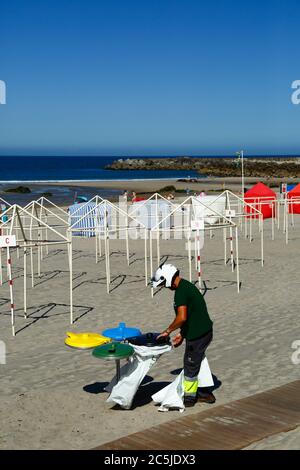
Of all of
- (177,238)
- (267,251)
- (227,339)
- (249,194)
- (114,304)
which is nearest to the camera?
(227,339)

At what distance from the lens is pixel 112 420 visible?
6.87 metres

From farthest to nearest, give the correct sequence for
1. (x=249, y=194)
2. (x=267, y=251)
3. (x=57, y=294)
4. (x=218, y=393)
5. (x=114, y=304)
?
1. (x=249, y=194)
2. (x=267, y=251)
3. (x=57, y=294)
4. (x=114, y=304)
5. (x=218, y=393)

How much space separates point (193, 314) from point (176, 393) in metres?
0.85

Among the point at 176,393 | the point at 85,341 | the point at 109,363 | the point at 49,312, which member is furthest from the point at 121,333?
the point at 49,312

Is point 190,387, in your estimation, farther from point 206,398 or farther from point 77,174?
point 77,174

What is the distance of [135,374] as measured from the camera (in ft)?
23.3

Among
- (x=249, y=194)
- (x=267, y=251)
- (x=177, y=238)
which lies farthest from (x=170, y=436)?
(x=249, y=194)

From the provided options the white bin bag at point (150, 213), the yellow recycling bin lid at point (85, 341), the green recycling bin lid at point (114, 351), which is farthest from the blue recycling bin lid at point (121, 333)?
the white bin bag at point (150, 213)

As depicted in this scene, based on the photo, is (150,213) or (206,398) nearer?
(206,398)

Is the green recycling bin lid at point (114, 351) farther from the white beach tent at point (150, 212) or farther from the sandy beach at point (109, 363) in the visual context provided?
the white beach tent at point (150, 212)

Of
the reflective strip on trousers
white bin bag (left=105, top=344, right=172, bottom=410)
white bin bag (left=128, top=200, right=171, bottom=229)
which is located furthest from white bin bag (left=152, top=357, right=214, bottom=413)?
white bin bag (left=128, top=200, right=171, bottom=229)

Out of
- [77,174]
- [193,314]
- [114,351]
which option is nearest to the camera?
[114,351]
